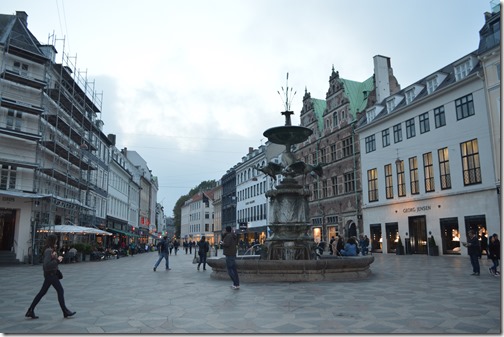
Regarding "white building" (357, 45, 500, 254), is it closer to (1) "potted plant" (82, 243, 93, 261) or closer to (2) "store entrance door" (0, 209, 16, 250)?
(1) "potted plant" (82, 243, 93, 261)

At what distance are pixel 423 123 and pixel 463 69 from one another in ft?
16.3

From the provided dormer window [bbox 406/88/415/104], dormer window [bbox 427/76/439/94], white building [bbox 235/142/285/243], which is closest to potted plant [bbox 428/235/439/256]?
dormer window [bbox 427/76/439/94]

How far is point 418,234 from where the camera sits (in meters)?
33.4

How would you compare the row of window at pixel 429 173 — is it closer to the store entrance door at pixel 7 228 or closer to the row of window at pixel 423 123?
the row of window at pixel 423 123

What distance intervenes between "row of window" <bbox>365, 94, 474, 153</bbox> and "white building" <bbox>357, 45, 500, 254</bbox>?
69 mm

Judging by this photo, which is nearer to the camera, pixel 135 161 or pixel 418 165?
pixel 418 165

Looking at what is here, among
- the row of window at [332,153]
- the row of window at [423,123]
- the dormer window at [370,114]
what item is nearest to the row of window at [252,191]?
the row of window at [332,153]

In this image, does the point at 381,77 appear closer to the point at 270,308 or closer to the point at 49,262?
the point at 270,308

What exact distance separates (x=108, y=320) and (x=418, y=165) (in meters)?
30.4

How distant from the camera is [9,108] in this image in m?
27.3

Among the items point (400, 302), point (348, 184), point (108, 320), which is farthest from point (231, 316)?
point (348, 184)

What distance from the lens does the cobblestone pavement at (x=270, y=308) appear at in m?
6.79

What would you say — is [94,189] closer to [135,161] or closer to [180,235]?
[135,161]

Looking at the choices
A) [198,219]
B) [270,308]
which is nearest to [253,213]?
[198,219]
